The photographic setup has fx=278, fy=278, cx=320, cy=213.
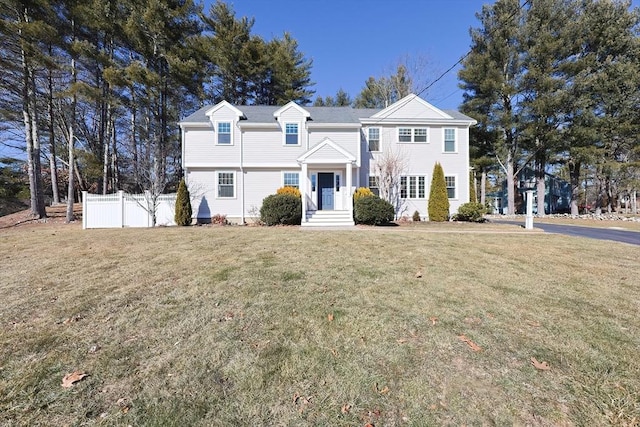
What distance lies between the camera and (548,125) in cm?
2239

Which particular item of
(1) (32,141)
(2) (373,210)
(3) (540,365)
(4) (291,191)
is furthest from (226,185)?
(3) (540,365)

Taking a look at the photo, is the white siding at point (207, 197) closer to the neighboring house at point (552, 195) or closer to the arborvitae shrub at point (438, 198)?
the arborvitae shrub at point (438, 198)

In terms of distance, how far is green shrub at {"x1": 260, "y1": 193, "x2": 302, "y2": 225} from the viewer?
13.3m

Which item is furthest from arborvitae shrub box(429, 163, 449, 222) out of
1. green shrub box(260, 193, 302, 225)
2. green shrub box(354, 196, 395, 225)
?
green shrub box(260, 193, 302, 225)

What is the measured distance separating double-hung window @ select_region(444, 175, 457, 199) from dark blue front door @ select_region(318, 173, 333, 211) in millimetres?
7129

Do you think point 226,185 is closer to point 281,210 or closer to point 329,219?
point 281,210

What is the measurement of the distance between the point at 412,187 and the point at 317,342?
588 inches

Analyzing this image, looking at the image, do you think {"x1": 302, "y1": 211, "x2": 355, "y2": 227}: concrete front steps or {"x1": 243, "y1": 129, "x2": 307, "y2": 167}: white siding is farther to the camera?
{"x1": 243, "y1": 129, "x2": 307, "y2": 167}: white siding

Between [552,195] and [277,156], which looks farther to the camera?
[552,195]

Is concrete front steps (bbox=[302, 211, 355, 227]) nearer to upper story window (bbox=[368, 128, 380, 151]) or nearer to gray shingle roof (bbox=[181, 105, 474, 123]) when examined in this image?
upper story window (bbox=[368, 128, 380, 151])

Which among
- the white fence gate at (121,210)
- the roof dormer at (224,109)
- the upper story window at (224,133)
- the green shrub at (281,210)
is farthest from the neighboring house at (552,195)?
the white fence gate at (121,210)

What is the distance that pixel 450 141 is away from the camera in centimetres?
1680

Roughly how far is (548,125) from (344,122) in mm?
18398

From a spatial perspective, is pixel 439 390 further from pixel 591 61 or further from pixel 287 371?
pixel 591 61
